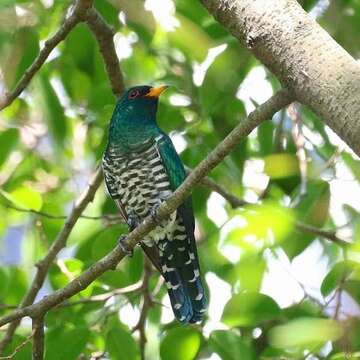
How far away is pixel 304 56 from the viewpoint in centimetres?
216

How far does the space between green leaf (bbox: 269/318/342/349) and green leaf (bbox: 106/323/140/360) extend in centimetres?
178

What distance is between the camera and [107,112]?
446cm

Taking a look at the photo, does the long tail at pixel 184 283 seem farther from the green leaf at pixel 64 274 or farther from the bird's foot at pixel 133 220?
the green leaf at pixel 64 274

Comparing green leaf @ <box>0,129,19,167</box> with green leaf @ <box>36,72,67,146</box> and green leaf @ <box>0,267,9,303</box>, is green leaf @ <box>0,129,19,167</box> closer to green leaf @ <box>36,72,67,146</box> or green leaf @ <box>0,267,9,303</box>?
green leaf @ <box>36,72,67,146</box>

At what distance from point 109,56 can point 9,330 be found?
1.33m

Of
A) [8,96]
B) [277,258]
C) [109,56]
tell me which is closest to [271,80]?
[109,56]

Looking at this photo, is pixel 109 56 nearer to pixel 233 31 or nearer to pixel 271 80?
pixel 271 80

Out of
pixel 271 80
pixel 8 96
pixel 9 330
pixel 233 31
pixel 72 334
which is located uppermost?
pixel 233 31

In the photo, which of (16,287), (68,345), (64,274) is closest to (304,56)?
(68,345)

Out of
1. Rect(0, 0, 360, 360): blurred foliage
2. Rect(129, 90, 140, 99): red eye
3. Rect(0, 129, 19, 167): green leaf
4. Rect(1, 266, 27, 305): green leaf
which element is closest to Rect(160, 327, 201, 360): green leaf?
Rect(0, 0, 360, 360): blurred foliage

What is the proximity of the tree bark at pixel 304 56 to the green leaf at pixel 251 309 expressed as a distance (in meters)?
1.10

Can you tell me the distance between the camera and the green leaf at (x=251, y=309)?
10.4ft

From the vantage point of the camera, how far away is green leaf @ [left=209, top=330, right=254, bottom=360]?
325 centimetres

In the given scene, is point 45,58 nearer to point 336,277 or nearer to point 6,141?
point 6,141
